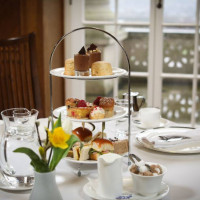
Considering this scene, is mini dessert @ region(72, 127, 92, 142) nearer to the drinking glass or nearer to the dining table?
the dining table

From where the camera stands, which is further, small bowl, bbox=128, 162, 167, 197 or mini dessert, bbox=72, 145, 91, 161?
mini dessert, bbox=72, 145, 91, 161

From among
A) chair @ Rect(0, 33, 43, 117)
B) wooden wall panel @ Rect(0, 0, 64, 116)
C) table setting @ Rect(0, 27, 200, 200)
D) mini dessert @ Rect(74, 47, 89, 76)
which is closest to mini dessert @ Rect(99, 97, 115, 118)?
table setting @ Rect(0, 27, 200, 200)

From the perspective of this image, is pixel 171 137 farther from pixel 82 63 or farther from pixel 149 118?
pixel 82 63

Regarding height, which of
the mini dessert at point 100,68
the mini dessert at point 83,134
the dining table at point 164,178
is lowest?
the dining table at point 164,178

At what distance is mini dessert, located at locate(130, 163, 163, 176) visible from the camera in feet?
4.30

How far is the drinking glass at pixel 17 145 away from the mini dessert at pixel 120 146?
33 centimetres

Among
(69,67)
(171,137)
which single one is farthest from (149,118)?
(69,67)

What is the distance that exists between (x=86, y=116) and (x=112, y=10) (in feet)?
6.73

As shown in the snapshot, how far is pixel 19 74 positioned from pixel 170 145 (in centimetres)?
114

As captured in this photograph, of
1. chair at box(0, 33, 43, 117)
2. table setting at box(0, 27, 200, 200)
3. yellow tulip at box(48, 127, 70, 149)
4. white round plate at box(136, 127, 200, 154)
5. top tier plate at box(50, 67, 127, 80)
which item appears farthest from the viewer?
chair at box(0, 33, 43, 117)

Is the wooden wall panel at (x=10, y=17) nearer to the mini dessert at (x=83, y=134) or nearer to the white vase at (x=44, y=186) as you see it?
the mini dessert at (x=83, y=134)

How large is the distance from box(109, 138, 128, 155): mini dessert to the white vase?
1.40 feet

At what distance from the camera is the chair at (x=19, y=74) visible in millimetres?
2527

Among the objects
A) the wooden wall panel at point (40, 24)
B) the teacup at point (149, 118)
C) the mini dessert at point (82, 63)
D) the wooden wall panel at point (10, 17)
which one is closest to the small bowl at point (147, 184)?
the mini dessert at point (82, 63)
